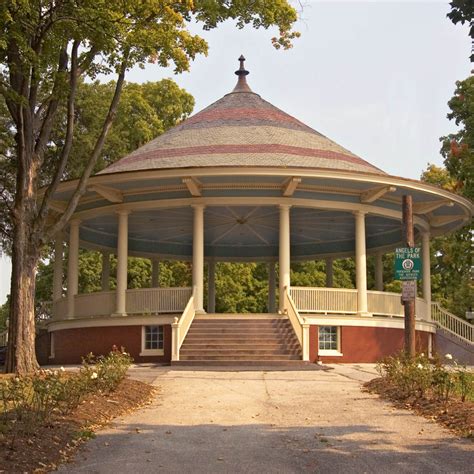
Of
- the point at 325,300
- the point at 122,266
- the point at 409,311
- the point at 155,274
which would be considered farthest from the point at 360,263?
the point at 155,274

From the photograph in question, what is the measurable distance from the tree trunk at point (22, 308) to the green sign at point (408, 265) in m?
8.21

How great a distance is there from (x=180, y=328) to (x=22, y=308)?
660cm

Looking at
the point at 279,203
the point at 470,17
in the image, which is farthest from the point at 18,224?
the point at 470,17

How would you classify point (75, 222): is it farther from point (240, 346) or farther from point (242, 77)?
point (242, 77)

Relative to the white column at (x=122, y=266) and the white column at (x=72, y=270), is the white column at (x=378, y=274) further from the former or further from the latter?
the white column at (x=72, y=270)

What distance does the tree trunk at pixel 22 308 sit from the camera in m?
16.9

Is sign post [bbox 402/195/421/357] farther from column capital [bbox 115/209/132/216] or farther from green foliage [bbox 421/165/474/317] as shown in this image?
green foliage [bbox 421/165/474/317]

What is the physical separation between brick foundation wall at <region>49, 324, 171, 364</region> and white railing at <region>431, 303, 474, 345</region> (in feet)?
41.7

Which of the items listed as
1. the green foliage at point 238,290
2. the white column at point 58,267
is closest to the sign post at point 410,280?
the white column at point 58,267

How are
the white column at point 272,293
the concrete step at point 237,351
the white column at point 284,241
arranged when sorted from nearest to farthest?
the concrete step at point 237,351, the white column at point 284,241, the white column at point 272,293

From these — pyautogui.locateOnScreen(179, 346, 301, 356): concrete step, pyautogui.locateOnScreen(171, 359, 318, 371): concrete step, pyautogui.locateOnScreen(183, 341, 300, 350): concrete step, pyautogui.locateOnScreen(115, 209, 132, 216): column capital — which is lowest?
pyautogui.locateOnScreen(171, 359, 318, 371): concrete step

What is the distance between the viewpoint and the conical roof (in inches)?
1037

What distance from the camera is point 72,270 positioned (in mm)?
28438

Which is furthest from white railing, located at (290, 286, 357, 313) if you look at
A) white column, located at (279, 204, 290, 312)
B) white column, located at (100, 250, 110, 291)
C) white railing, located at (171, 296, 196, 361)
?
white column, located at (100, 250, 110, 291)
